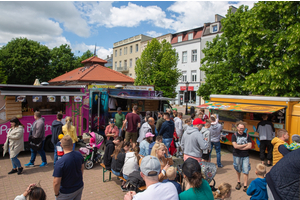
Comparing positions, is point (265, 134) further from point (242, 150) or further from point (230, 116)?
point (242, 150)

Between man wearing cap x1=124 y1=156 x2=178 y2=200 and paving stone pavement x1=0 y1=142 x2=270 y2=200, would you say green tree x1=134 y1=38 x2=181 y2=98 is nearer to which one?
paving stone pavement x1=0 y1=142 x2=270 y2=200

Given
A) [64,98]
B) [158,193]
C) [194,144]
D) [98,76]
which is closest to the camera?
[158,193]

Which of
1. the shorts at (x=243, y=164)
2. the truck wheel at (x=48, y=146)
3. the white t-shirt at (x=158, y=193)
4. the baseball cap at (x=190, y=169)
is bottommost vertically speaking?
the truck wheel at (x=48, y=146)

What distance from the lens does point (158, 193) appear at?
2082mm

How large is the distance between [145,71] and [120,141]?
57.8 ft

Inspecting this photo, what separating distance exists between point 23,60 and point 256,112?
30.1m

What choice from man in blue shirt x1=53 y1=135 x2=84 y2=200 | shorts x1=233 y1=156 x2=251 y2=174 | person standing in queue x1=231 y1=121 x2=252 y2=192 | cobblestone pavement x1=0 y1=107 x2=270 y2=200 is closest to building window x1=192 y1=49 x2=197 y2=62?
cobblestone pavement x1=0 y1=107 x2=270 y2=200

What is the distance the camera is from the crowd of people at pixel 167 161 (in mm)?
2197

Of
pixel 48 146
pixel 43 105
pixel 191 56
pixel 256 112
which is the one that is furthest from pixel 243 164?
pixel 191 56

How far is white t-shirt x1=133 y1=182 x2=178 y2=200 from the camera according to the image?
6.76 feet

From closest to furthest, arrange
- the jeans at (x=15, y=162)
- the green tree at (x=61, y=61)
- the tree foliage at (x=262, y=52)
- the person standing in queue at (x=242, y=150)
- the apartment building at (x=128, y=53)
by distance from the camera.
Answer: the person standing in queue at (x=242, y=150) < the jeans at (x=15, y=162) < the tree foliage at (x=262, y=52) < the green tree at (x=61, y=61) < the apartment building at (x=128, y=53)

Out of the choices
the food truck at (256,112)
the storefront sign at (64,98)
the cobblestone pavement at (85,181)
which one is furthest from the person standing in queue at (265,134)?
the storefront sign at (64,98)

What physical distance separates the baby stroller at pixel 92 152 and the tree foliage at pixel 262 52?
34.9ft

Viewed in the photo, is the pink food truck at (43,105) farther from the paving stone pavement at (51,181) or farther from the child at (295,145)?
the child at (295,145)
